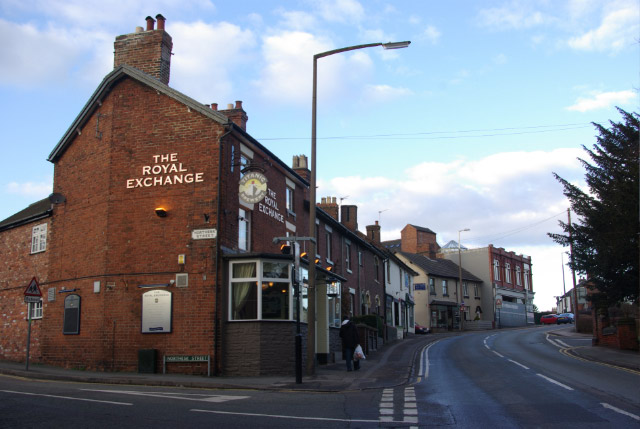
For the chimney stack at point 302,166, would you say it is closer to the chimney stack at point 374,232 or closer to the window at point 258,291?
the window at point 258,291

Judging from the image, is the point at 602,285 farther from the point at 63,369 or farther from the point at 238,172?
the point at 63,369

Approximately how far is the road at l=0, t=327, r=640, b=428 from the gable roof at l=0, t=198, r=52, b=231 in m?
10.8

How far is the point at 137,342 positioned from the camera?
19406 mm

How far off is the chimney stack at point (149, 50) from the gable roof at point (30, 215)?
6.61m

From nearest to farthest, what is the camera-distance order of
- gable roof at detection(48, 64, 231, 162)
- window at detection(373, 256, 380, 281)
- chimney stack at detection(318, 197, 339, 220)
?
gable roof at detection(48, 64, 231, 162)
chimney stack at detection(318, 197, 339, 220)
window at detection(373, 256, 380, 281)

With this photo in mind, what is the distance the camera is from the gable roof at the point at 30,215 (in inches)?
956

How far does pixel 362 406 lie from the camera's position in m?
11.5

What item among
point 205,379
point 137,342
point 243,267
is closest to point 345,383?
point 205,379

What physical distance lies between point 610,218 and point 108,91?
66.5ft

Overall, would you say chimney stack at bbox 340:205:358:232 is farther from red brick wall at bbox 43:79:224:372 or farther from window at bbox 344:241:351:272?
red brick wall at bbox 43:79:224:372

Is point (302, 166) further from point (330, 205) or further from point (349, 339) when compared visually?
point (349, 339)

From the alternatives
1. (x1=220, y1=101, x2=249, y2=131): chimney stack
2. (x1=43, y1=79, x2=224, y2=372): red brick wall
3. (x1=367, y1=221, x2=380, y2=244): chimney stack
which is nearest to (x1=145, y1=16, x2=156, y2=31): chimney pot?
(x1=43, y1=79, x2=224, y2=372): red brick wall

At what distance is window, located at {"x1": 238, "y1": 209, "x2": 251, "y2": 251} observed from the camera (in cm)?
2105

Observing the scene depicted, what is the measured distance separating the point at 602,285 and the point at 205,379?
1804 cm
